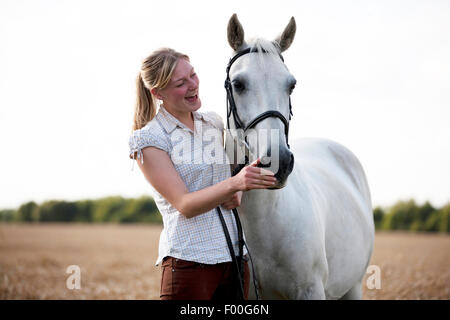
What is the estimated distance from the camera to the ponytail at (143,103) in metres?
2.41

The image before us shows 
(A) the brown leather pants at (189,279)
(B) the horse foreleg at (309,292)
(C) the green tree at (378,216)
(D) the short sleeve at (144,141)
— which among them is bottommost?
(C) the green tree at (378,216)

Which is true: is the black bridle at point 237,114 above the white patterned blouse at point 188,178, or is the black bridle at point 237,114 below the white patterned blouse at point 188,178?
above

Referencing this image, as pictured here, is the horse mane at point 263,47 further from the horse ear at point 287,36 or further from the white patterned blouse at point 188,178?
the white patterned blouse at point 188,178

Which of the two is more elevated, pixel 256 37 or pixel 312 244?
pixel 256 37

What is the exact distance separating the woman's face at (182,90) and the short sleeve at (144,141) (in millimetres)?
227

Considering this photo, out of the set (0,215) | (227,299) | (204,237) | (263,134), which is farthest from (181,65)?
(0,215)

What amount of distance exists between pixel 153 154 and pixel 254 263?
1096mm

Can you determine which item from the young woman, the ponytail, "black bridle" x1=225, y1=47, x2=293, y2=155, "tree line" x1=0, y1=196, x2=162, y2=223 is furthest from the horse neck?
"tree line" x1=0, y1=196, x2=162, y2=223

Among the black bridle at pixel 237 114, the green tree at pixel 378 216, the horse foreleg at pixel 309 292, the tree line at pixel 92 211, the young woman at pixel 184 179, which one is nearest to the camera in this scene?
the young woman at pixel 184 179

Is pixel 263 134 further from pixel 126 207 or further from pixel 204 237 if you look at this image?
pixel 126 207

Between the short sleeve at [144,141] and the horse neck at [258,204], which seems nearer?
the short sleeve at [144,141]

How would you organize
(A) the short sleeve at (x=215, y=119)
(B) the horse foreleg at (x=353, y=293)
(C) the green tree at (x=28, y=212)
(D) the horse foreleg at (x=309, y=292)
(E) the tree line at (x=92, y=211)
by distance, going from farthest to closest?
(C) the green tree at (x=28, y=212)
(E) the tree line at (x=92, y=211)
(B) the horse foreleg at (x=353, y=293)
(D) the horse foreleg at (x=309, y=292)
(A) the short sleeve at (x=215, y=119)

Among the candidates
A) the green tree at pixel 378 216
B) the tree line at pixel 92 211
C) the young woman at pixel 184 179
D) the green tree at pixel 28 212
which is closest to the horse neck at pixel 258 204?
the young woman at pixel 184 179

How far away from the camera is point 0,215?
48.6 metres
